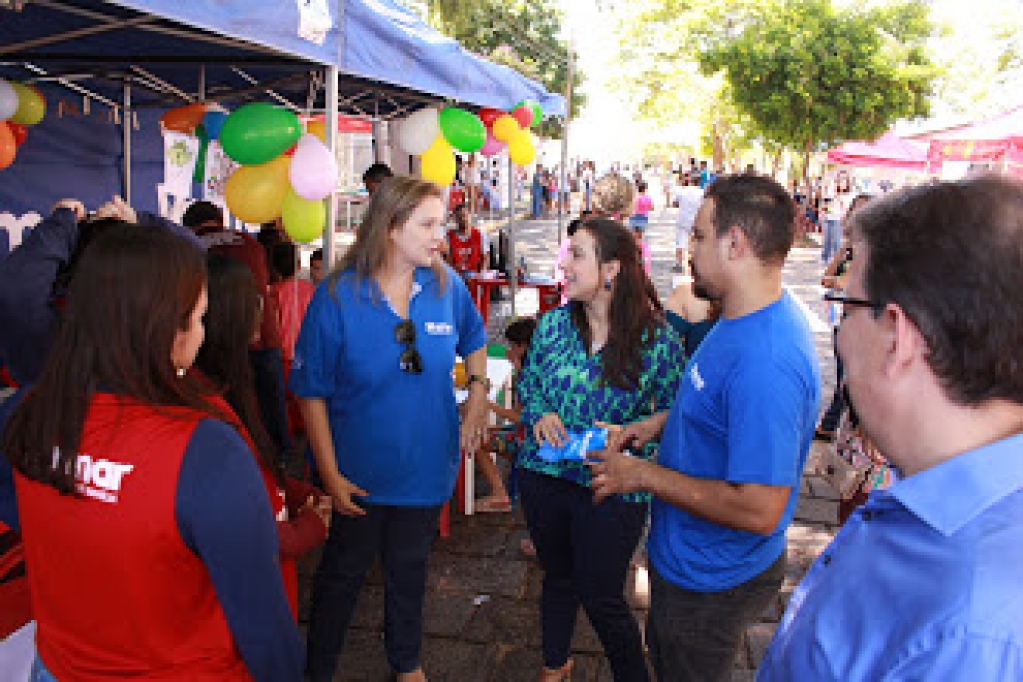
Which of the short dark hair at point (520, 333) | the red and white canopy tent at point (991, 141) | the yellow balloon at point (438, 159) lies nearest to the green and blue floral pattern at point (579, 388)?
the short dark hair at point (520, 333)

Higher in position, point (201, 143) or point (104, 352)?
point (201, 143)

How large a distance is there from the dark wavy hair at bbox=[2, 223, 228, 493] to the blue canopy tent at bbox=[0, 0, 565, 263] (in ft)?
4.82

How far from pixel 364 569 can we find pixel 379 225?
115 cm

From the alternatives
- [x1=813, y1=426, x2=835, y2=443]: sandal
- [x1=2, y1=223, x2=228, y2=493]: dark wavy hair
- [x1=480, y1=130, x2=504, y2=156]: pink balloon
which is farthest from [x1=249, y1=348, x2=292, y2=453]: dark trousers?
[x1=480, y1=130, x2=504, y2=156]: pink balloon

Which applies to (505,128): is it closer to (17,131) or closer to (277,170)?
(277,170)

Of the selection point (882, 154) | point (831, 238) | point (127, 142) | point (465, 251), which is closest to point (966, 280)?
point (127, 142)

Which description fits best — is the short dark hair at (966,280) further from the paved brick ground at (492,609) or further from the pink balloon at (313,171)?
the pink balloon at (313,171)

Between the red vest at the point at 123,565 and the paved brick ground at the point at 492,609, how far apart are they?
169 centimetres

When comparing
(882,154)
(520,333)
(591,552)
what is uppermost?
(882,154)

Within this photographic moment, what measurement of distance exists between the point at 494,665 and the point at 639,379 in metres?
1.40

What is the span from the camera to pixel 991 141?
984cm

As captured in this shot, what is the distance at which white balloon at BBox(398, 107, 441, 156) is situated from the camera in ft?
20.6

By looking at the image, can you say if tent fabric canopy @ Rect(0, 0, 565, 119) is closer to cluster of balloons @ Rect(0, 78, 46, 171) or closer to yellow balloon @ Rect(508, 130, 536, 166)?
cluster of balloons @ Rect(0, 78, 46, 171)

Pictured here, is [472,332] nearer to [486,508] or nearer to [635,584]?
[635,584]
